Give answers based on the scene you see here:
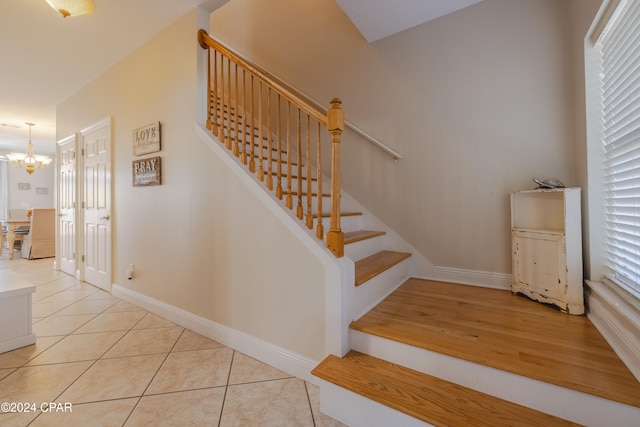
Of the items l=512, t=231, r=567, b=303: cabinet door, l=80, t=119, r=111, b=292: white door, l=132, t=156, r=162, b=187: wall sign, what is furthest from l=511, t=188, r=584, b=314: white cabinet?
l=80, t=119, r=111, b=292: white door

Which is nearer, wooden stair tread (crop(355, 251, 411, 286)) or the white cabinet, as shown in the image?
the white cabinet

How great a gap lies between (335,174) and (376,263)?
911 millimetres

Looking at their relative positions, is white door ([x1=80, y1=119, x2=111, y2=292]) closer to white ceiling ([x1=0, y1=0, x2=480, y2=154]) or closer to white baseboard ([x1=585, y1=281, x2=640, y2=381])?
white ceiling ([x1=0, y1=0, x2=480, y2=154])

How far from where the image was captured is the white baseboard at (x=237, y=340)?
1.51 m

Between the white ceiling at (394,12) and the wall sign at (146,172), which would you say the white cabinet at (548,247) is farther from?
the wall sign at (146,172)

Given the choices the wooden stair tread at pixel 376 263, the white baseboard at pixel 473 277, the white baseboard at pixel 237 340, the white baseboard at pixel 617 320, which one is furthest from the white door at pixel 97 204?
the white baseboard at pixel 617 320

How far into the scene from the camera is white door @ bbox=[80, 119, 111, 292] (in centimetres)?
296

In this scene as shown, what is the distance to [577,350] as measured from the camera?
1.18 meters

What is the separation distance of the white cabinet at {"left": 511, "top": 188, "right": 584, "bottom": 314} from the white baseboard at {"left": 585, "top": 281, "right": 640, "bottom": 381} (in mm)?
90

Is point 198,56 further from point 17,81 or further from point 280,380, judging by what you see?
point 17,81

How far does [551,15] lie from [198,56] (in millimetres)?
2472

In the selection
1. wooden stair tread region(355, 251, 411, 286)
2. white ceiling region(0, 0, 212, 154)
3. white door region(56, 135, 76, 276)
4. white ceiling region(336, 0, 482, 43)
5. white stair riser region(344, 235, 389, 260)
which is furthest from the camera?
white door region(56, 135, 76, 276)

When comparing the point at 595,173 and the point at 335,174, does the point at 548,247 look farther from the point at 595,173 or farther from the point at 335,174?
the point at 335,174

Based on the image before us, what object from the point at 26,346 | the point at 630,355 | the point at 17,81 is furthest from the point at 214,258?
the point at 17,81
